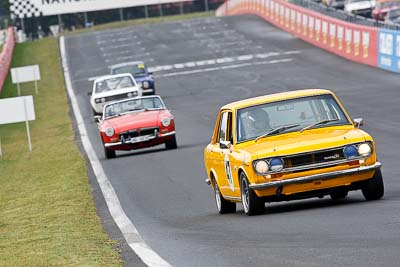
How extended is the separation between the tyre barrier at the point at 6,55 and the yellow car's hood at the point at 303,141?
4145 cm

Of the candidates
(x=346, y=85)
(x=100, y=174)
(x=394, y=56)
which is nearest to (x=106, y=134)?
(x=100, y=174)

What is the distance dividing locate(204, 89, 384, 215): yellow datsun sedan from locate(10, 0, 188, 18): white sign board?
7975cm

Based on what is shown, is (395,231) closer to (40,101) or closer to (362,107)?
(362,107)

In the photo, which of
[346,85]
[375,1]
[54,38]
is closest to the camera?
[346,85]

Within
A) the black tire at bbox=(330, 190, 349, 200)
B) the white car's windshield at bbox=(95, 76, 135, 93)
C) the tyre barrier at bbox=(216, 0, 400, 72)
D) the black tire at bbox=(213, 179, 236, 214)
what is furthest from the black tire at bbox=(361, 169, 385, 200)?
the tyre barrier at bbox=(216, 0, 400, 72)

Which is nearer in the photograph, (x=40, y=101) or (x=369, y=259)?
(x=369, y=259)

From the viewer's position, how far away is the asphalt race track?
9.95 meters

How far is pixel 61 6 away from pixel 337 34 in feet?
152

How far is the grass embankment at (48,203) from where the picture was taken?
11.2 meters

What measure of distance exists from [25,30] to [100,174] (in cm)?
7299

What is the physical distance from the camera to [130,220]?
566 inches

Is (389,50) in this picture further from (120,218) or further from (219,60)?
(120,218)

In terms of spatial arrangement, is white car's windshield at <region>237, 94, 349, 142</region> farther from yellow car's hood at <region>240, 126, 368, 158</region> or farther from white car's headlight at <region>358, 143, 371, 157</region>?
white car's headlight at <region>358, 143, 371, 157</region>

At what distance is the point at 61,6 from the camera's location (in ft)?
309
